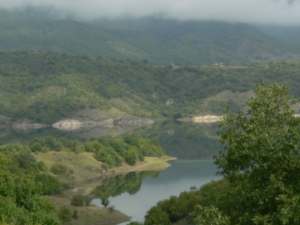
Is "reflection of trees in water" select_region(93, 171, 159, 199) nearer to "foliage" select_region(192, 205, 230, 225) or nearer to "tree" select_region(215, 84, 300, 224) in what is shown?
"tree" select_region(215, 84, 300, 224)

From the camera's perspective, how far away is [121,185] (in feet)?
327

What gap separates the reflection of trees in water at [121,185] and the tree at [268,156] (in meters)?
67.7

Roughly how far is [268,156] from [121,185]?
80.4 metres

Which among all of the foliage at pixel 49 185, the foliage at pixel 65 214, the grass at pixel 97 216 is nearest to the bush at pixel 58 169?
the foliage at pixel 49 185

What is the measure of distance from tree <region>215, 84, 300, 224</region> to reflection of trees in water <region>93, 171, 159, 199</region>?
6771cm

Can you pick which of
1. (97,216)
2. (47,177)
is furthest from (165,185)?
(97,216)

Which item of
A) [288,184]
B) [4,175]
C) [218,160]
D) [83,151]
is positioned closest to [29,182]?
[4,175]

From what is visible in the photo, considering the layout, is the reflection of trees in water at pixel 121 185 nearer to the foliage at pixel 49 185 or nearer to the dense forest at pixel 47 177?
the dense forest at pixel 47 177

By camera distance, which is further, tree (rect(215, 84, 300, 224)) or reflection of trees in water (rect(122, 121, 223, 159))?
reflection of trees in water (rect(122, 121, 223, 159))

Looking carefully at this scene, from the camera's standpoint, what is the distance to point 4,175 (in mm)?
42281

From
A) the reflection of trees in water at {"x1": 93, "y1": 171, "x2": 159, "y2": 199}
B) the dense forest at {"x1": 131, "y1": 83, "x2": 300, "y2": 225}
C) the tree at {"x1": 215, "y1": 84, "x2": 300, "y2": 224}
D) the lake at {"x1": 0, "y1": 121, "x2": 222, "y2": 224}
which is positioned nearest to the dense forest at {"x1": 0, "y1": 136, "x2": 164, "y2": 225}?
the reflection of trees in water at {"x1": 93, "y1": 171, "x2": 159, "y2": 199}

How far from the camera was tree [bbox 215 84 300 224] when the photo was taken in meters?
19.8

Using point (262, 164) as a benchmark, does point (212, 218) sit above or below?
below

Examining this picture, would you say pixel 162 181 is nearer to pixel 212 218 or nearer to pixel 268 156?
pixel 212 218
